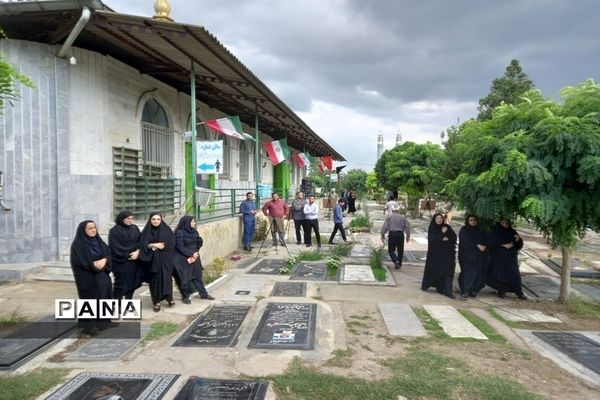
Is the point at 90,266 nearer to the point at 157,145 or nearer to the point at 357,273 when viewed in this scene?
the point at 357,273

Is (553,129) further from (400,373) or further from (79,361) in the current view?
(79,361)

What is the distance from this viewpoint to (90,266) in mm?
4992

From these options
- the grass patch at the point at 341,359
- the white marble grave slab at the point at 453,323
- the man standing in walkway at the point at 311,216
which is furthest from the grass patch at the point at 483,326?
the man standing in walkway at the point at 311,216

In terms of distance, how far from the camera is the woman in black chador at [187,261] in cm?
617

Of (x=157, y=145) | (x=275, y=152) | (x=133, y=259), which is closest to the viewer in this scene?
(x=133, y=259)

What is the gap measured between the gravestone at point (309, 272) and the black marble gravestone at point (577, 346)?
12.9 ft

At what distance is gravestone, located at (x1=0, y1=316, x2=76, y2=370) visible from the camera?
4.16m

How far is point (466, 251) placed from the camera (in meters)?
6.96

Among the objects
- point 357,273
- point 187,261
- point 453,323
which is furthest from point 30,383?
point 357,273

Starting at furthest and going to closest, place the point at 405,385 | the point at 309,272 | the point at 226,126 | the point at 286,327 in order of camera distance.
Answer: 1. the point at 226,126
2. the point at 309,272
3. the point at 286,327
4. the point at 405,385

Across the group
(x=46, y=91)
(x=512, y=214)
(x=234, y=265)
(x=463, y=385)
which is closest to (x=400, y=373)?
(x=463, y=385)

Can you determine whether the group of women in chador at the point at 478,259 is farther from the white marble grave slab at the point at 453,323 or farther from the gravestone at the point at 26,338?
the gravestone at the point at 26,338

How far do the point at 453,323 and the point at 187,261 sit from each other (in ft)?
12.6

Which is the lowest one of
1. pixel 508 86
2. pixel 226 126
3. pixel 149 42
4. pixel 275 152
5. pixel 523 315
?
pixel 523 315
